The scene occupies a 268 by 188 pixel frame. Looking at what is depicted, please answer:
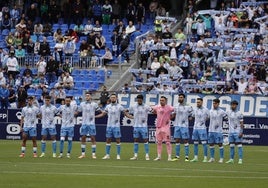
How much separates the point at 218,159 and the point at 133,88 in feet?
47.9

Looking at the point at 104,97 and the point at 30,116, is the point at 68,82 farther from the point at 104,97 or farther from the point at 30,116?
the point at 30,116

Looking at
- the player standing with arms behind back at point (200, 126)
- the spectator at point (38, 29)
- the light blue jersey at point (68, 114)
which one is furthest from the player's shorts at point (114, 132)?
the spectator at point (38, 29)

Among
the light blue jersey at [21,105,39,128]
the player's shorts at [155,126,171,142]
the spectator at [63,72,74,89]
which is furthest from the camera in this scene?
the spectator at [63,72,74,89]

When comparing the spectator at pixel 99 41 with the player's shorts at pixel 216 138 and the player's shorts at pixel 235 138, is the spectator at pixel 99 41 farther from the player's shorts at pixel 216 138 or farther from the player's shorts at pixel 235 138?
the player's shorts at pixel 235 138

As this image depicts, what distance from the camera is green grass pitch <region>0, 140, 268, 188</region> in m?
29.3

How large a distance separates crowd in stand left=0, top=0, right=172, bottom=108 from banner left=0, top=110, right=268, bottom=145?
1466 mm

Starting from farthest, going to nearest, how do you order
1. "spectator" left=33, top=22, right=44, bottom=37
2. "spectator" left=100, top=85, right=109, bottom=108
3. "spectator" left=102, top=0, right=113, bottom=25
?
"spectator" left=33, top=22, right=44, bottom=37
"spectator" left=102, top=0, right=113, bottom=25
"spectator" left=100, top=85, right=109, bottom=108

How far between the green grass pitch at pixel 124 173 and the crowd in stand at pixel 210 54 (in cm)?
1067

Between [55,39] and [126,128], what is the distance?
11.1 meters

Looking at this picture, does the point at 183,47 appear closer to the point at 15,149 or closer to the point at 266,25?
the point at 266,25

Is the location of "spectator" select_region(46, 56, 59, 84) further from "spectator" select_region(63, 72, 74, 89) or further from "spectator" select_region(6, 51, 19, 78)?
"spectator" select_region(6, 51, 19, 78)

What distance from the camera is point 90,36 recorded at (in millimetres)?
58938

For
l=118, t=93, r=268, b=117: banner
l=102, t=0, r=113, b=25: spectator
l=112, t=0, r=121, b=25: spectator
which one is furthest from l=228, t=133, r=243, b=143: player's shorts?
l=112, t=0, r=121, b=25: spectator

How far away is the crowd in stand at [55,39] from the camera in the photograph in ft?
184
